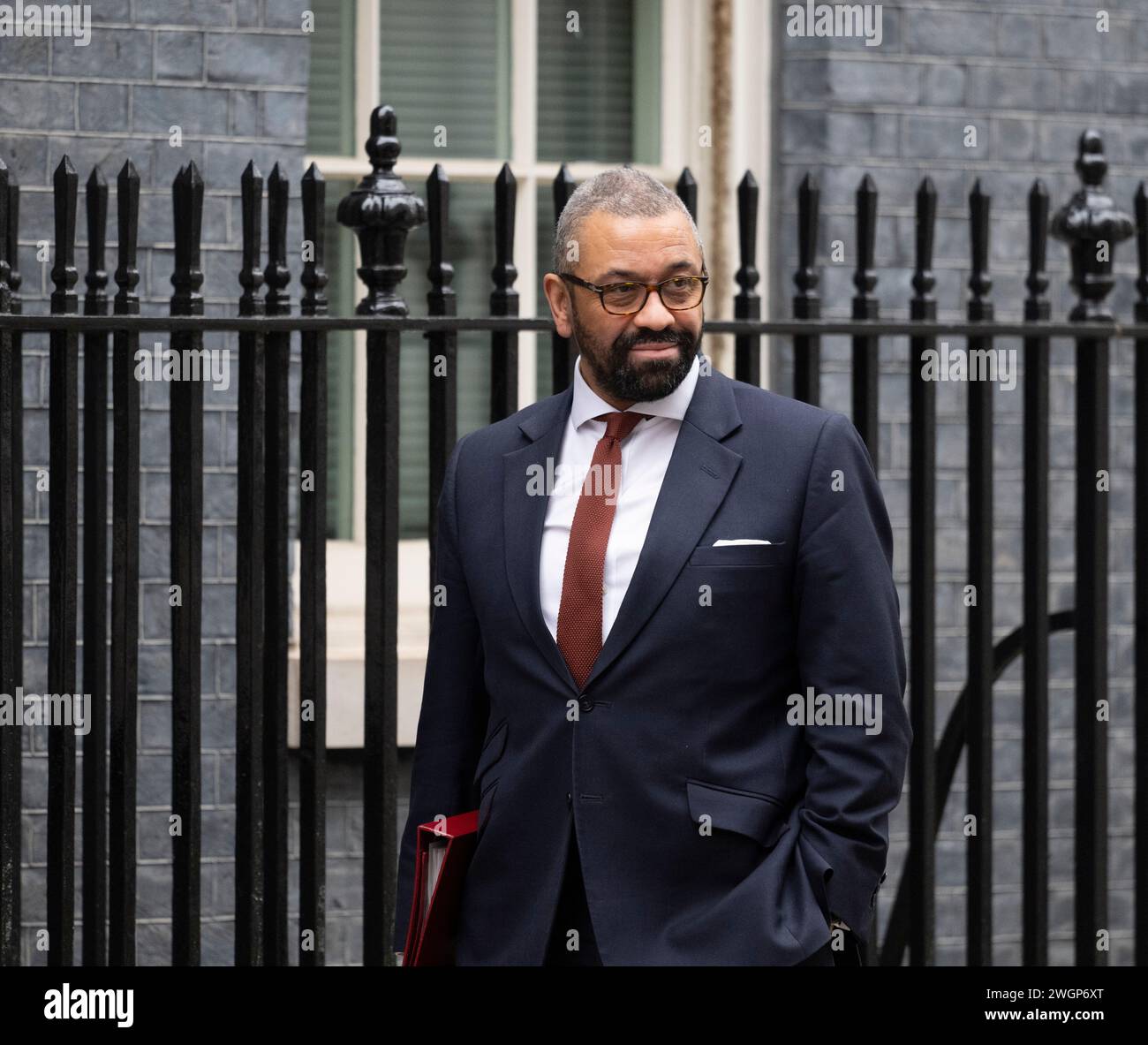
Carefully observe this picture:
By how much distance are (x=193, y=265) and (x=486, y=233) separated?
81.4 inches

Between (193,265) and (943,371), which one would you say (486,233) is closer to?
(943,371)

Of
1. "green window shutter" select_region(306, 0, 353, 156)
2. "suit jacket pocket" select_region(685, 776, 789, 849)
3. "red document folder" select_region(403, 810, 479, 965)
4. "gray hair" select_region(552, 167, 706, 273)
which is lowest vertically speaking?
"red document folder" select_region(403, 810, 479, 965)

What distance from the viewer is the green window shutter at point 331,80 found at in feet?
17.9

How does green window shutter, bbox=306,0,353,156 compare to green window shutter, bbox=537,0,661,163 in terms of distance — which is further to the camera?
green window shutter, bbox=537,0,661,163

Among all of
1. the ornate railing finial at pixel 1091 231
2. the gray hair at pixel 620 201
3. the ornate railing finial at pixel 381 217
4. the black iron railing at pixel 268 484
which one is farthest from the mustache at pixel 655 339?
the ornate railing finial at pixel 1091 231

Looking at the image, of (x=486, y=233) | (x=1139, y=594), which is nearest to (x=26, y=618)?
(x=486, y=233)

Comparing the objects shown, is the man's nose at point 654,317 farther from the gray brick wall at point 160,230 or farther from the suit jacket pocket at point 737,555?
the gray brick wall at point 160,230

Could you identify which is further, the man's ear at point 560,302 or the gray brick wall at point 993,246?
the gray brick wall at point 993,246

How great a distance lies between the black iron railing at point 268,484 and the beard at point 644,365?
110 centimetres

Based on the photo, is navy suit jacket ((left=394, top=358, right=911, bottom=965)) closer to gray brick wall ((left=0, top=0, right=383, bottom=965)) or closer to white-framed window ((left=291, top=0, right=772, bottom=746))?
gray brick wall ((left=0, top=0, right=383, bottom=965))

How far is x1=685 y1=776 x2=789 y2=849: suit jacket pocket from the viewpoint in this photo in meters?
2.53

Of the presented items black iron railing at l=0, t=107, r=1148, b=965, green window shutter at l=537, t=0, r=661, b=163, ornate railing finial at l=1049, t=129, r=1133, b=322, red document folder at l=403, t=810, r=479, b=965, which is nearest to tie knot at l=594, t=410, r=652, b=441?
red document folder at l=403, t=810, r=479, b=965

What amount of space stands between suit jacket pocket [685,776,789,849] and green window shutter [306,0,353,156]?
3.49m

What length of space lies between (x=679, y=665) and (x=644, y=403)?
16.7 inches
